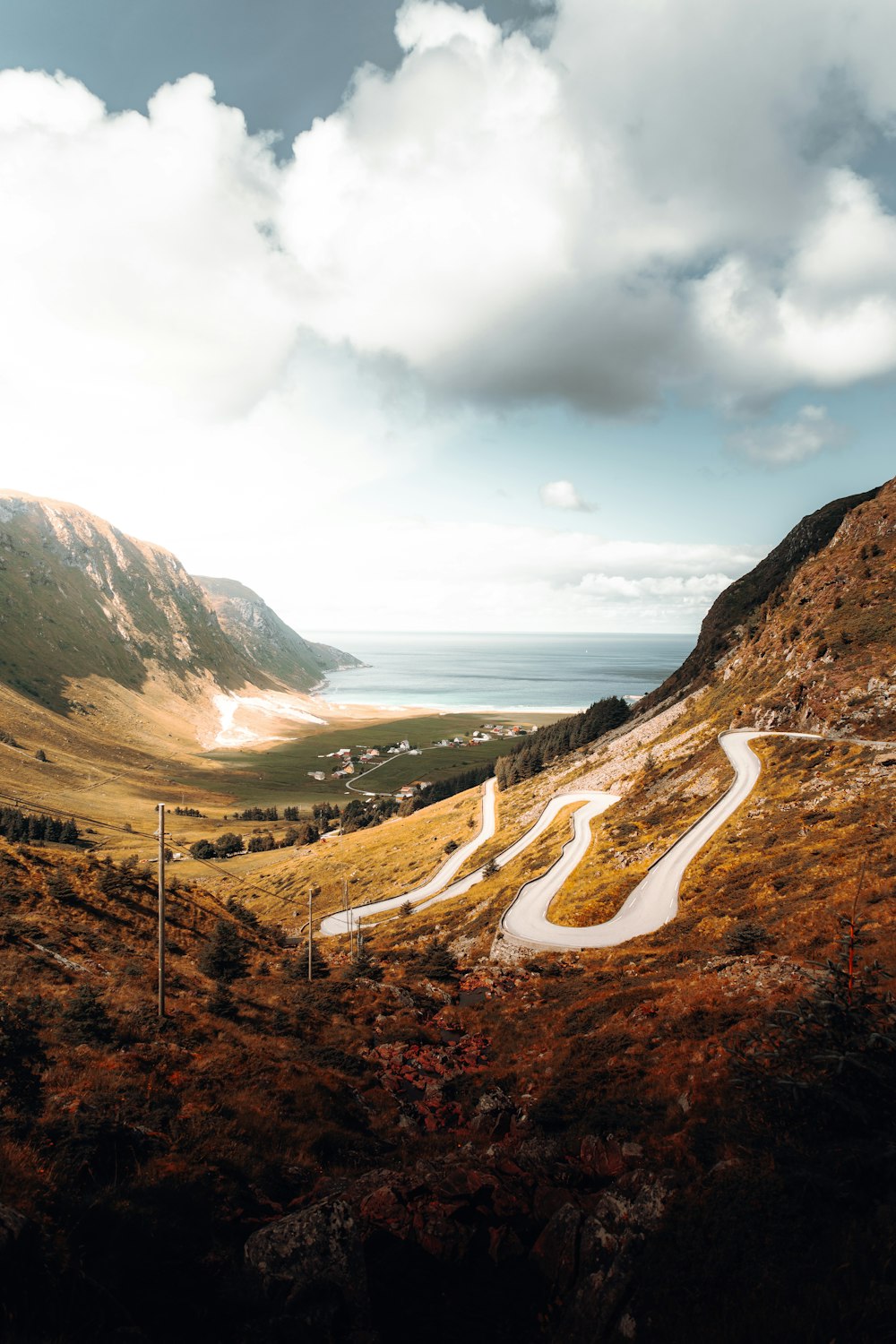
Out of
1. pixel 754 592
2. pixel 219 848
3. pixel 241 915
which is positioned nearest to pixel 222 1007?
pixel 241 915

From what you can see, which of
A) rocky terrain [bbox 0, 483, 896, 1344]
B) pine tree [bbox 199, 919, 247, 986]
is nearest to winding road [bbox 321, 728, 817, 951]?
rocky terrain [bbox 0, 483, 896, 1344]

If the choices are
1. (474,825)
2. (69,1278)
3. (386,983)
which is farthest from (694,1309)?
(474,825)

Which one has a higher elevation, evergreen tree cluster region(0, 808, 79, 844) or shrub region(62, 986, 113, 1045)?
shrub region(62, 986, 113, 1045)

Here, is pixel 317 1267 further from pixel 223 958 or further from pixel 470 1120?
pixel 223 958

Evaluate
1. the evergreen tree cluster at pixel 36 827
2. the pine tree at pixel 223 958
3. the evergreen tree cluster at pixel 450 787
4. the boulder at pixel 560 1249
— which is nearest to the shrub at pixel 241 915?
the pine tree at pixel 223 958

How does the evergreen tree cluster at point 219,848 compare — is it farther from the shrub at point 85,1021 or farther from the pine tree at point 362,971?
the shrub at point 85,1021

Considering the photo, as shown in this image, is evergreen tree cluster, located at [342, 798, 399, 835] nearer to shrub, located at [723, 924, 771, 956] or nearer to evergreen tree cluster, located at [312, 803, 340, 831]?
evergreen tree cluster, located at [312, 803, 340, 831]

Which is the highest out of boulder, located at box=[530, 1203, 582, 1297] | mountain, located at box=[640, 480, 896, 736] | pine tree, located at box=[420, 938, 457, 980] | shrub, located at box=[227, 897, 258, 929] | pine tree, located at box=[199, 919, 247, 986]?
mountain, located at box=[640, 480, 896, 736]

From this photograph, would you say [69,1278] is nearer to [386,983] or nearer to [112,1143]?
[112,1143]
